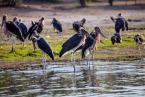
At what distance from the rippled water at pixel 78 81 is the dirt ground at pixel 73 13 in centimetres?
1933

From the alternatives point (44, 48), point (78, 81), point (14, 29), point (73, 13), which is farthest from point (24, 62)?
point (73, 13)

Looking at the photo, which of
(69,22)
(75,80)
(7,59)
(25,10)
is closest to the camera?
(75,80)

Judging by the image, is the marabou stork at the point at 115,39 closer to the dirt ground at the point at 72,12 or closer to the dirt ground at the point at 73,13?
the dirt ground at the point at 73,13

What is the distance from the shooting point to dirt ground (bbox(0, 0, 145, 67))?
157 feet

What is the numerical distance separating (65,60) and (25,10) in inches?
1049

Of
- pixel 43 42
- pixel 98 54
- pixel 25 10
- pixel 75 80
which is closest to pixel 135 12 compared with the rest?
pixel 25 10

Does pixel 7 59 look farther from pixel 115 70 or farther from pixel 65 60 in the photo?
pixel 115 70

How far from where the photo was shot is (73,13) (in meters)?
54.1

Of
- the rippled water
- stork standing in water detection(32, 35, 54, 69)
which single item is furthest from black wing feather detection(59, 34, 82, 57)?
the rippled water

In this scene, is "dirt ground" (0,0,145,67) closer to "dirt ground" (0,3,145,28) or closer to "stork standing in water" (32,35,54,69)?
"dirt ground" (0,3,145,28)

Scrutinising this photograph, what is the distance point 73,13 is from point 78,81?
33.5 m

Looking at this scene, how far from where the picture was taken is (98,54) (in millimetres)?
28531

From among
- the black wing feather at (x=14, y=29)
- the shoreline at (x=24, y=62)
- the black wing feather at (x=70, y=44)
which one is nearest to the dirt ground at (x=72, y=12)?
the black wing feather at (x=14, y=29)

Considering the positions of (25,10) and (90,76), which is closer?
(90,76)
